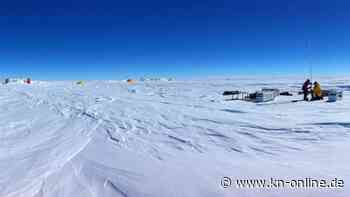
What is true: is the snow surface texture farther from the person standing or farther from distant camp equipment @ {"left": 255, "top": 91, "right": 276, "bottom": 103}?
the person standing

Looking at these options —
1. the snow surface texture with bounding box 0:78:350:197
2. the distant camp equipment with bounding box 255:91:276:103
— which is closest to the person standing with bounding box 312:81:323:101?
the distant camp equipment with bounding box 255:91:276:103

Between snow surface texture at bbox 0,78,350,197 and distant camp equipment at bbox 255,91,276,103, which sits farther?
distant camp equipment at bbox 255,91,276,103

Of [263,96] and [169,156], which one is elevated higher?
[263,96]

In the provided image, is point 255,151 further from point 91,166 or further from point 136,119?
point 136,119

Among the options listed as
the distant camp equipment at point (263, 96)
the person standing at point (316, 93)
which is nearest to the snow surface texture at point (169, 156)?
the distant camp equipment at point (263, 96)

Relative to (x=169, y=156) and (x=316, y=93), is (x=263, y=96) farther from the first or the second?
(x=169, y=156)

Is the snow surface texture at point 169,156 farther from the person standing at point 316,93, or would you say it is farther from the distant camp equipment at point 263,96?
the person standing at point 316,93

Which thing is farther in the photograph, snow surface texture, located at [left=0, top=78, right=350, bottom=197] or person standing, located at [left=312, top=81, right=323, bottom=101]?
person standing, located at [left=312, top=81, right=323, bottom=101]

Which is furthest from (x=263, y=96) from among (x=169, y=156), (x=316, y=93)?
(x=169, y=156)

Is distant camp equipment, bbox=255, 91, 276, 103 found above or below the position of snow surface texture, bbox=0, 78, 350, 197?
above

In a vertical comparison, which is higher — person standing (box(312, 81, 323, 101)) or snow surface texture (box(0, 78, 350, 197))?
person standing (box(312, 81, 323, 101))

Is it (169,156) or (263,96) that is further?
(263,96)
